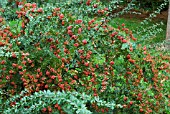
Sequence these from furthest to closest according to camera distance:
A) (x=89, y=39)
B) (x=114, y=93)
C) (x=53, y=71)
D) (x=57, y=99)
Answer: (x=114, y=93) → (x=89, y=39) → (x=53, y=71) → (x=57, y=99)

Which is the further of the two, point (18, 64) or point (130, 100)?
point (130, 100)

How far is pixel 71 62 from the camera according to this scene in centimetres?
363

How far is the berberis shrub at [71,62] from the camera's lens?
3439 millimetres

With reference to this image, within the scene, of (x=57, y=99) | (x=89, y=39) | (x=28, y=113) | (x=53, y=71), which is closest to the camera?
(x=57, y=99)

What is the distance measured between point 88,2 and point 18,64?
1114 millimetres

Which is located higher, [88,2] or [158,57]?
[88,2]

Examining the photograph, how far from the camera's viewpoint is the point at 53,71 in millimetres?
3447

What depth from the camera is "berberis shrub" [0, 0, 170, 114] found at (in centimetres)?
344

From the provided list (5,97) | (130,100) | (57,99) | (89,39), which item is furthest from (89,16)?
(57,99)

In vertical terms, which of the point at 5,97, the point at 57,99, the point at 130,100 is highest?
the point at 57,99

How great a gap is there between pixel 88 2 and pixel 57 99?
153cm

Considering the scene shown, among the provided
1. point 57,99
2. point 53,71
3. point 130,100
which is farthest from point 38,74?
point 130,100

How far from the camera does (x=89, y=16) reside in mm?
4344

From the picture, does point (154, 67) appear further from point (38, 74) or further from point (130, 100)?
point (38, 74)
